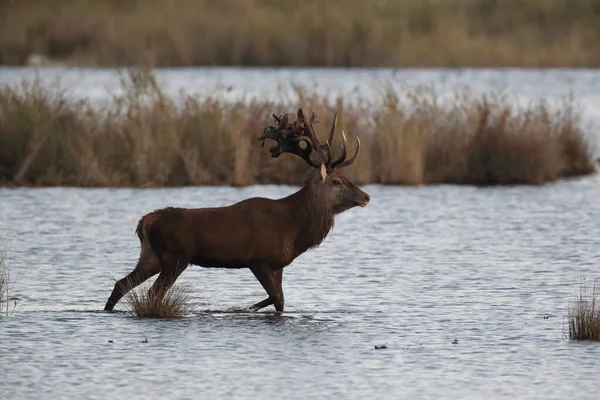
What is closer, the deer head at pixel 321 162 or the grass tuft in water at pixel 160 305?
the grass tuft in water at pixel 160 305

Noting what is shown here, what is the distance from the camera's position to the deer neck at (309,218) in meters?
13.6

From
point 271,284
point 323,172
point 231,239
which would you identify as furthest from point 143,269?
point 323,172

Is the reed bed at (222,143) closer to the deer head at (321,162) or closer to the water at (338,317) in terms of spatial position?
the water at (338,317)

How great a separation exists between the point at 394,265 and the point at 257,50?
3720cm

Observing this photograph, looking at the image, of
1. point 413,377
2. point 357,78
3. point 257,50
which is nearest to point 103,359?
point 413,377

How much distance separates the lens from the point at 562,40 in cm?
5494

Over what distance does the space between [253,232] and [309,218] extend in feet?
2.03

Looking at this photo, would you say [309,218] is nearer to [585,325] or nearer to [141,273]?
[141,273]

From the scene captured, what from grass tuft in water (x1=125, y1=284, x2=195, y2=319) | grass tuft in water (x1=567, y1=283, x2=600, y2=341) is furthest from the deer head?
grass tuft in water (x1=567, y1=283, x2=600, y2=341)

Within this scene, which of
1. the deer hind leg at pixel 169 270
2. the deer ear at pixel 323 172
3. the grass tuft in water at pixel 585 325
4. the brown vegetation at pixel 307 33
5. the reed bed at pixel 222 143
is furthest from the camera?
the brown vegetation at pixel 307 33

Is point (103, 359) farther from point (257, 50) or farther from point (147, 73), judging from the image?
point (257, 50)

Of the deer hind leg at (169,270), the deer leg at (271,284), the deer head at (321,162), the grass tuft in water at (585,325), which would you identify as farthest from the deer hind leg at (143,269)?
the grass tuft in water at (585,325)

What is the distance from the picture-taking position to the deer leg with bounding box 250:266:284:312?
13258 millimetres

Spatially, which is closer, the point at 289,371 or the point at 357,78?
the point at 289,371
